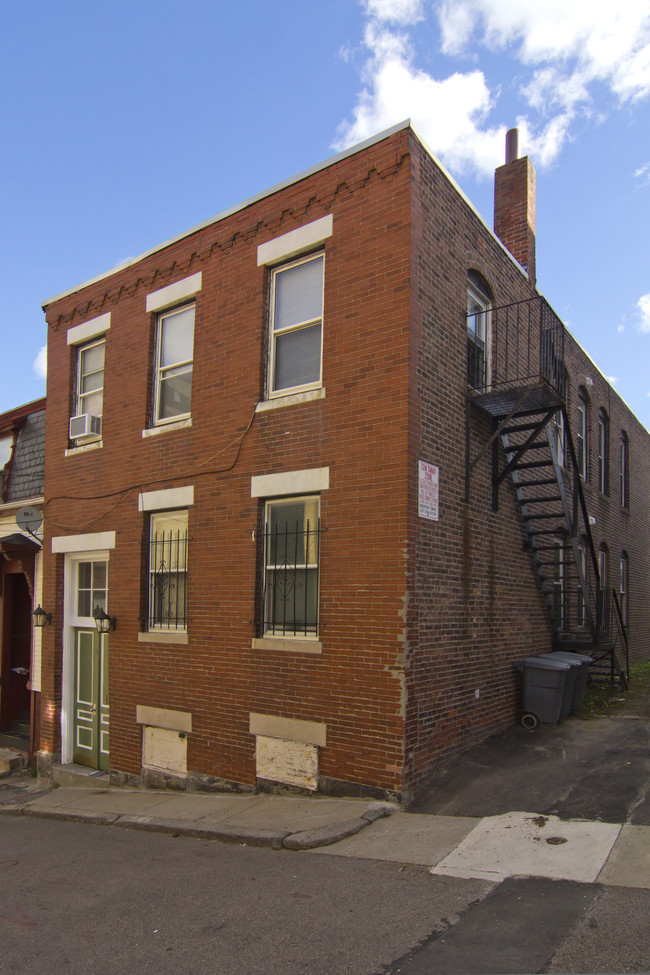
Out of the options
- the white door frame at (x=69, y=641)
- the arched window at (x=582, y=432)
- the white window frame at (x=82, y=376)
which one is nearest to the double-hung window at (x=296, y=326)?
the white window frame at (x=82, y=376)

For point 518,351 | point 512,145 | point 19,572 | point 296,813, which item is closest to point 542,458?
point 518,351

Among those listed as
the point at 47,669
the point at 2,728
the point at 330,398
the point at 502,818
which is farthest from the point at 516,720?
the point at 2,728

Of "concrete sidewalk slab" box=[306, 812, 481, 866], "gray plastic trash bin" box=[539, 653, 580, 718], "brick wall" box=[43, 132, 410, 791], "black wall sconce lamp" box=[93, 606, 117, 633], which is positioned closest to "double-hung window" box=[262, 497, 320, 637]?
"brick wall" box=[43, 132, 410, 791]

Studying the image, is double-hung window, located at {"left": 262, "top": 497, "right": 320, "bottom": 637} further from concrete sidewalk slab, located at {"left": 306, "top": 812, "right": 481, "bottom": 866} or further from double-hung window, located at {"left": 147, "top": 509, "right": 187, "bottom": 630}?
concrete sidewalk slab, located at {"left": 306, "top": 812, "right": 481, "bottom": 866}

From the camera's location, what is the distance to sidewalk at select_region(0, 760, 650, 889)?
18.5ft

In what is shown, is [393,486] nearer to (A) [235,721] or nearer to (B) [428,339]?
(B) [428,339]

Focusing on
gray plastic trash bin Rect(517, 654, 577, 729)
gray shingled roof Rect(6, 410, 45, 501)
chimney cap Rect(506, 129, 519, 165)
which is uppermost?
chimney cap Rect(506, 129, 519, 165)

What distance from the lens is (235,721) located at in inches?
366

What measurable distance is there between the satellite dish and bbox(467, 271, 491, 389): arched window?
25.8 feet

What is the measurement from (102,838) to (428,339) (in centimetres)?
686

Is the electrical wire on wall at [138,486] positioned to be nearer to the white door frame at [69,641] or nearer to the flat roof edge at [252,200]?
the white door frame at [69,641]

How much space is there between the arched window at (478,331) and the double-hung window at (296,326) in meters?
2.05

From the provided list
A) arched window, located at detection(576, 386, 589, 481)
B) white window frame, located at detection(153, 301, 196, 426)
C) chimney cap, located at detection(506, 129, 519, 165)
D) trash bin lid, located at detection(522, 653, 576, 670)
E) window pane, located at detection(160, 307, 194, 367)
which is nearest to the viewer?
trash bin lid, located at detection(522, 653, 576, 670)

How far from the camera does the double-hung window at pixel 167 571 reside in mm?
10469
